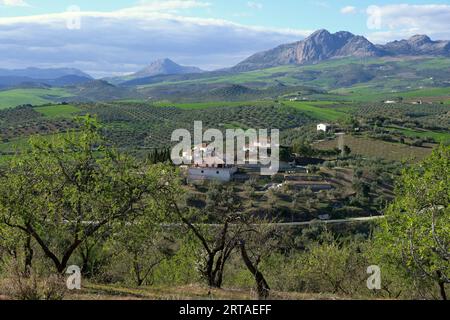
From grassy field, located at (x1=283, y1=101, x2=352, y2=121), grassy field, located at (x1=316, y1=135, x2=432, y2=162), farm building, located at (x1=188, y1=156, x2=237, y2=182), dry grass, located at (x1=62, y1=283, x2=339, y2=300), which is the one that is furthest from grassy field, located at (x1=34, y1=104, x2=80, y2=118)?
dry grass, located at (x1=62, y1=283, x2=339, y2=300)

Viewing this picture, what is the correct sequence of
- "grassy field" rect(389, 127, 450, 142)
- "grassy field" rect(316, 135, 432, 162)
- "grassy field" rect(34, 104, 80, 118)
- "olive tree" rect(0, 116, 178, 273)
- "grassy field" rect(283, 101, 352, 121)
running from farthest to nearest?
"grassy field" rect(283, 101, 352, 121)
"grassy field" rect(34, 104, 80, 118)
"grassy field" rect(389, 127, 450, 142)
"grassy field" rect(316, 135, 432, 162)
"olive tree" rect(0, 116, 178, 273)

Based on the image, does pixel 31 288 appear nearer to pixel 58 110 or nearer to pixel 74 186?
pixel 74 186

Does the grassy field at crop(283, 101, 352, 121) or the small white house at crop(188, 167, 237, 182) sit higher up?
the grassy field at crop(283, 101, 352, 121)

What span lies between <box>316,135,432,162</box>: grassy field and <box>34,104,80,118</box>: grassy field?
67530 mm

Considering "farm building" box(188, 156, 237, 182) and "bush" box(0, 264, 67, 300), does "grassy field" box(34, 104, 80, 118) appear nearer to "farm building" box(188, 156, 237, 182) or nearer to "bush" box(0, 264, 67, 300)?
"farm building" box(188, 156, 237, 182)

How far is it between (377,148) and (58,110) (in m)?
86.2

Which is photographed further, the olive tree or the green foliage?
the olive tree

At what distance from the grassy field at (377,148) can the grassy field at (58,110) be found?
6753 centimetres

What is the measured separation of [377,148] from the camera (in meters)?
94.6

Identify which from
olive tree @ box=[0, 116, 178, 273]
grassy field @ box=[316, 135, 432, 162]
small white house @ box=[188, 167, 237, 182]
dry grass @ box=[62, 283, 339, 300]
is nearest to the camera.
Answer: dry grass @ box=[62, 283, 339, 300]

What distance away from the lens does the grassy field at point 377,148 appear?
88.2m

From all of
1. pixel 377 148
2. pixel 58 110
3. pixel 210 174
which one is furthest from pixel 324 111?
pixel 210 174

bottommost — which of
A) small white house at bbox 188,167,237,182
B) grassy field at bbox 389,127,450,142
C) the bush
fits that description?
small white house at bbox 188,167,237,182

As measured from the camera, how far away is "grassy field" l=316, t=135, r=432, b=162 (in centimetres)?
8822
